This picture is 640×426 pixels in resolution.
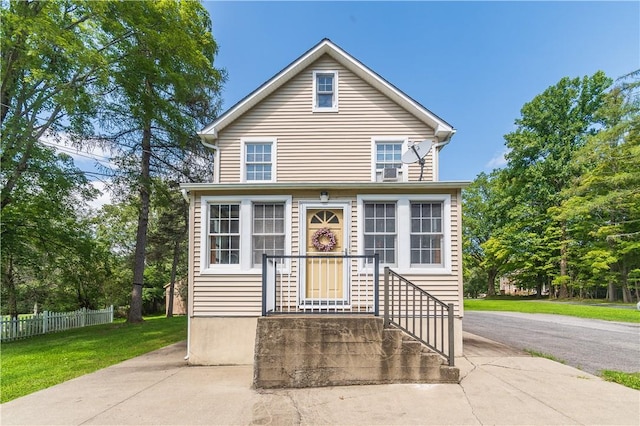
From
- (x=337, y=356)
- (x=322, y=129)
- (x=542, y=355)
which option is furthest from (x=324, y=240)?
(x=542, y=355)

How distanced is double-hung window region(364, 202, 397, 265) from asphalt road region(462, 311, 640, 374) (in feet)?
13.6

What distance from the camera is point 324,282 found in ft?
23.6

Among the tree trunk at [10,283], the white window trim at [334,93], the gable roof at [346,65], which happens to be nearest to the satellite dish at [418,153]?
the gable roof at [346,65]

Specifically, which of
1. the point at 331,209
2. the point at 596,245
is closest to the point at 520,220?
the point at 596,245

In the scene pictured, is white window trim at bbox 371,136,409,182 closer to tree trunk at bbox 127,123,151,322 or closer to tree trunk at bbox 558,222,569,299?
tree trunk at bbox 127,123,151,322

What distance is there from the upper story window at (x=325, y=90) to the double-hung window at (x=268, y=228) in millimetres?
3397

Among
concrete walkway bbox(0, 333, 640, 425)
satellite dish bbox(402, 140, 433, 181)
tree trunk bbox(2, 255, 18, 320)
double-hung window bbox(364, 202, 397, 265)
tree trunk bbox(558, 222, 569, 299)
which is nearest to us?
concrete walkway bbox(0, 333, 640, 425)

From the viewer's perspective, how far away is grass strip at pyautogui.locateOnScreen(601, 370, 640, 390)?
5.14 m

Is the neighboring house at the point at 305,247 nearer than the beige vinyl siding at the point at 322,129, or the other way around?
the neighboring house at the point at 305,247

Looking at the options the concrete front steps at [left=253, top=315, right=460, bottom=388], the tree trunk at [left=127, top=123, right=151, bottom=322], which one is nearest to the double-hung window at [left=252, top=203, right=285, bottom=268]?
the concrete front steps at [left=253, top=315, right=460, bottom=388]

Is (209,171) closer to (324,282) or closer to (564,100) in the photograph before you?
(324,282)

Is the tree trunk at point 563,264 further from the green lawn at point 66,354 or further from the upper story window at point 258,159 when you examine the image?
the green lawn at point 66,354

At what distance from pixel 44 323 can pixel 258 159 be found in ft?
35.3

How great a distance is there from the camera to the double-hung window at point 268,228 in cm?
726
